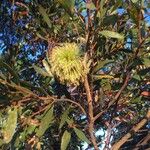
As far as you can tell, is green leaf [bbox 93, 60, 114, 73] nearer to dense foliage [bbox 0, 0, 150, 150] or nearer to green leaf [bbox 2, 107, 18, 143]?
Answer: dense foliage [bbox 0, 0, 150, 150]

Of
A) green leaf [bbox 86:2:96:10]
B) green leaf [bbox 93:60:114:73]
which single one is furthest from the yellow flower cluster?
green leaf [bbox 86:2:96:10]

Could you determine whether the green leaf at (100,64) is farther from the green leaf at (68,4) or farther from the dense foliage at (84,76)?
the green leaf at (68,4)

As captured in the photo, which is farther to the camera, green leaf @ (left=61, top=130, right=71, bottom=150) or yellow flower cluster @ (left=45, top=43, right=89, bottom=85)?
→ green leaf @ (left=61, top=130, right=71, bottom=150)

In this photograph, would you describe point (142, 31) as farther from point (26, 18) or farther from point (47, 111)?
point (26, 18)

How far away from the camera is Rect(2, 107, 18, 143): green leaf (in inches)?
109

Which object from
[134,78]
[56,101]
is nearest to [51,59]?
[56,101]

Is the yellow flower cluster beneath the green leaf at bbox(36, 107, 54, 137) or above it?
above

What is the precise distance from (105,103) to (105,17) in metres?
0.86

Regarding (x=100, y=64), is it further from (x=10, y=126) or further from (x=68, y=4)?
(x=10, y=126)

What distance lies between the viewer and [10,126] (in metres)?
2.79

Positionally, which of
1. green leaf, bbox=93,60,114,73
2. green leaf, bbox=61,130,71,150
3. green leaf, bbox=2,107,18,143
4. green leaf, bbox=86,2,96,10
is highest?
green leaf, bbox=86,2,96,10

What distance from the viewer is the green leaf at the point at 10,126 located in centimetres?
276

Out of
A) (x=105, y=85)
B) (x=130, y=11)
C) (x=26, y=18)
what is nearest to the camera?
(x=130, y=11)

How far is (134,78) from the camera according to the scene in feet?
10.3
